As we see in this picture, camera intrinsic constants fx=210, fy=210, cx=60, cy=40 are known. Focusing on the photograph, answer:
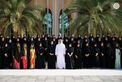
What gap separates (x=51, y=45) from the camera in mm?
10719

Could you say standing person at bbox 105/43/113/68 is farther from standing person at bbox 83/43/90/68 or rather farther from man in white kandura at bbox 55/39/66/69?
man in white kandura at bbox 55/39/66/69

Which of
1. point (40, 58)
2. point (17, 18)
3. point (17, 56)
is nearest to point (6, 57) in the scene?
point (17, 56)

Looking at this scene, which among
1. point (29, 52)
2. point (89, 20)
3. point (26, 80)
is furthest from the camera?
point (89, 20)

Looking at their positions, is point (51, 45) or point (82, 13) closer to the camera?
point (51, 45)

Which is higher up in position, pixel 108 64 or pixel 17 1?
pixel 17 1

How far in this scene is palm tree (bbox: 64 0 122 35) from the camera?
14.2m

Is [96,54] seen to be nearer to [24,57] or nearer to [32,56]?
[32,56]

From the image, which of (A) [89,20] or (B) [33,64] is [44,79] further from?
(A) [89,20]

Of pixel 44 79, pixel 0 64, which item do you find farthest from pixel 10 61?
pixel 44 79

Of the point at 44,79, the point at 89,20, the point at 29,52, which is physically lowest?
the point at 44,79

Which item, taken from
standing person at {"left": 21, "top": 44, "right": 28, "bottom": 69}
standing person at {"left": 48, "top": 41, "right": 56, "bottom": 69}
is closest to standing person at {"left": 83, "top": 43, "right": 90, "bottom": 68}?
standing person at {"left": 48, "top": 41, "right": 56, "bottom": 69}

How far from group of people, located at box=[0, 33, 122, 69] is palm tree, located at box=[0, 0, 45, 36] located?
385 cm

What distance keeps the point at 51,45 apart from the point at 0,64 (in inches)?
109

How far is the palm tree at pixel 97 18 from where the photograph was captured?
46.7ft
